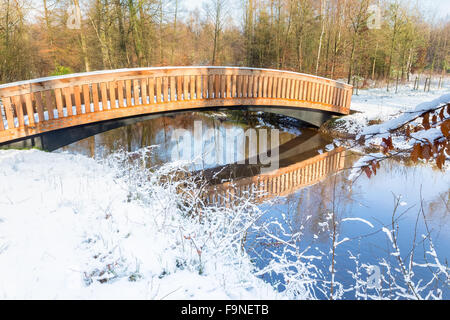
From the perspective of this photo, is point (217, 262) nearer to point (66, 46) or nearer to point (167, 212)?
point (167, 212)

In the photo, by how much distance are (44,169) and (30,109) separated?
45.2 inches

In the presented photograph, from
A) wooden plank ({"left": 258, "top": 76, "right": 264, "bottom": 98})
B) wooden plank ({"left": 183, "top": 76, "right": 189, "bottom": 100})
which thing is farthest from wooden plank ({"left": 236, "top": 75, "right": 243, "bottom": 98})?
wooden plank ({"left": 183, "top": 76, "right": 189, "bottom": 100})

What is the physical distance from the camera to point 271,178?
6309mm

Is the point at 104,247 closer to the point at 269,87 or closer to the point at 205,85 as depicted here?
the point at 205,85

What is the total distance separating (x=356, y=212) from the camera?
473 cm

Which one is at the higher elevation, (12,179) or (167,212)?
(12,179)

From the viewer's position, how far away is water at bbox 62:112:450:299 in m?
3.54

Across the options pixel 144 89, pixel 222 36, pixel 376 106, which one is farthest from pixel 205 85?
pixel 222 36

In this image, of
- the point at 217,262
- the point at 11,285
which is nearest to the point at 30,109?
the point at 11,285

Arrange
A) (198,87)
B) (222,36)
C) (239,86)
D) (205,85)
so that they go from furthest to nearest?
(222,36), (239,86), (205,85), (198,87)

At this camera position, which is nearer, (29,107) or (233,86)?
(29,107)

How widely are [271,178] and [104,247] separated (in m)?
3.96

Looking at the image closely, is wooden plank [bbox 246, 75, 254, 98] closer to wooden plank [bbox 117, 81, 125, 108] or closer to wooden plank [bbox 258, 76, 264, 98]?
wooden plank [bbox 258, 76, 264, 98]
